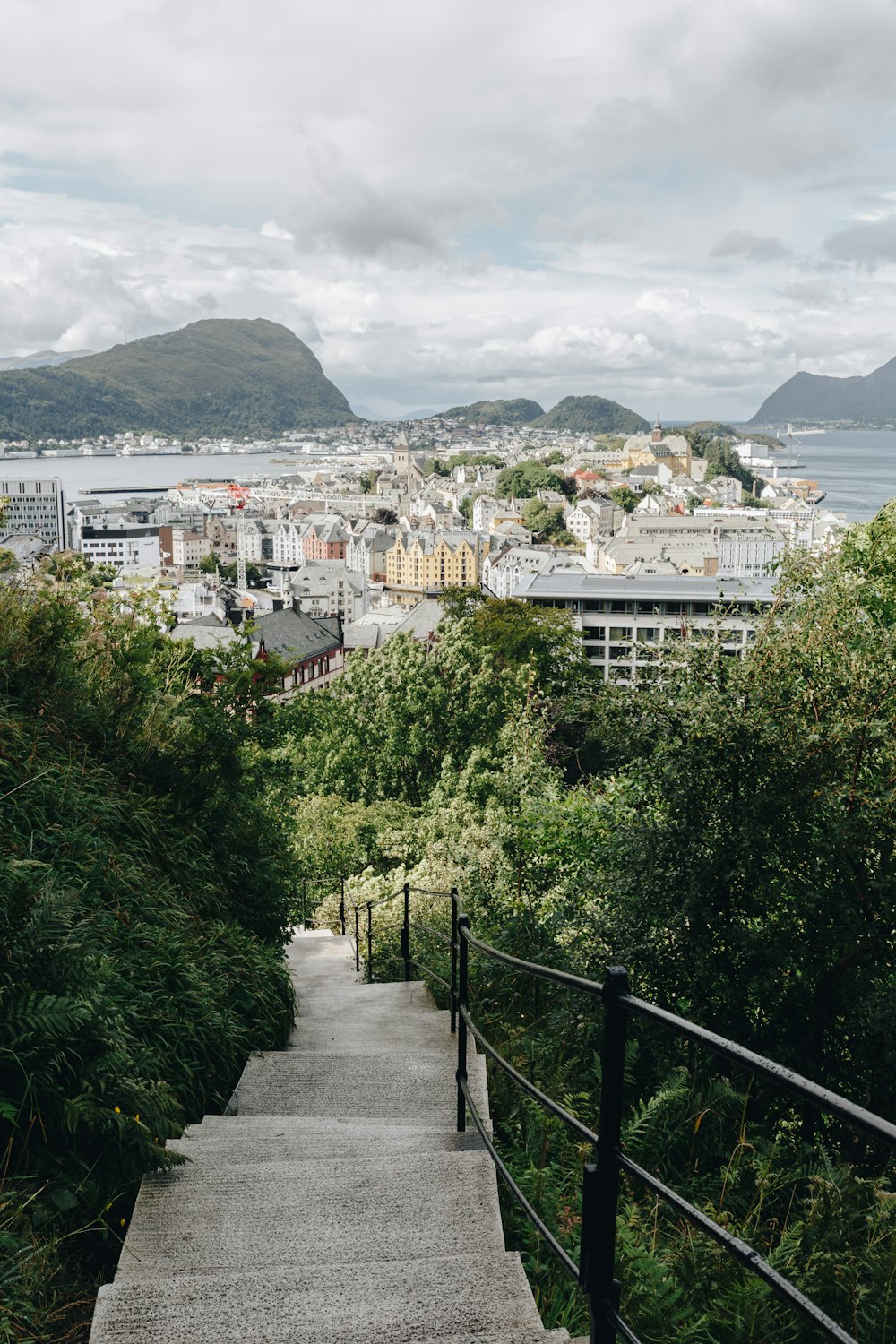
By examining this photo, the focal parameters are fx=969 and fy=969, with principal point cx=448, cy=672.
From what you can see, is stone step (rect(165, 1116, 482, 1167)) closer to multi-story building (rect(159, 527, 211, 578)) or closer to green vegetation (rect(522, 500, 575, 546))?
multi-story building (rect(159, 527, 211, 578))

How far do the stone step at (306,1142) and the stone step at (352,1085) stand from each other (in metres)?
0.29

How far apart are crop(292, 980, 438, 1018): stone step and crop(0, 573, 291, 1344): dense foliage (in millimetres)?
471

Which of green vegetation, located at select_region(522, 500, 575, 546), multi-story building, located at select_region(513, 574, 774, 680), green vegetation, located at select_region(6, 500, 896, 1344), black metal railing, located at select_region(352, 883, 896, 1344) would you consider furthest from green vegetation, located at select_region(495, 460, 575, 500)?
black metal railing, located at select_region(352, 883, 896, 1344)

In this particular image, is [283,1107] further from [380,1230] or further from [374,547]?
[374,547]

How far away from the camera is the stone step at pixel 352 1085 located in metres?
3.53

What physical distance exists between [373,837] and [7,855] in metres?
11.3

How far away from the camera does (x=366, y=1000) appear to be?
569 centimetres

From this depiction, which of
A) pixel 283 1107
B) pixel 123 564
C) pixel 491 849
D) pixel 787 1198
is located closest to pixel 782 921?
pixel 787 1198

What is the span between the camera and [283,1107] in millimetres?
3553

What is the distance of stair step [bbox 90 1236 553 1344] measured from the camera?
187 cm

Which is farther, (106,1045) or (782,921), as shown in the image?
(782,921)

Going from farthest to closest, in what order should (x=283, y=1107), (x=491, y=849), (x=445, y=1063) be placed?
(x=491, y=849) → (x=445, y=1063) → (x=283, y=1107)

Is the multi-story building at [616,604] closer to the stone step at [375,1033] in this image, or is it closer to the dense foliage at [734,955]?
the dense foliage at [734,955]

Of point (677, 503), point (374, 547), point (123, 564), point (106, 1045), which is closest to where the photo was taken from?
point (106, 1045)
